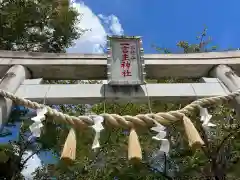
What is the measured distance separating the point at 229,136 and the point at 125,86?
2.70m

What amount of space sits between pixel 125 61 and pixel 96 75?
32cm

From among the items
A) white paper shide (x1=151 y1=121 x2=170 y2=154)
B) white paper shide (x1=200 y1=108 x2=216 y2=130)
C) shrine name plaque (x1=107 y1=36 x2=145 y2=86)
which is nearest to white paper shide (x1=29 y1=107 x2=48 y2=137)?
shrine name plaque (x1=107 y1=36 x2=145 y2=86)

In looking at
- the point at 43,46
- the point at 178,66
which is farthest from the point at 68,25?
the point at 178,66

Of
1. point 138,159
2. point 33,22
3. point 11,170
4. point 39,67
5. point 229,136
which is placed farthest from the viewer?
point 33,22

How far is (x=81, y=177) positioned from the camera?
6.21 m

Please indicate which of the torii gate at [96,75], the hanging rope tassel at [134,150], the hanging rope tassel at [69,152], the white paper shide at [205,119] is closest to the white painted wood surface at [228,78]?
the torii gate at [96,75]

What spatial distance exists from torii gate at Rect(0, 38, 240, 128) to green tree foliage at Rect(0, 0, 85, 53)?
356 cm

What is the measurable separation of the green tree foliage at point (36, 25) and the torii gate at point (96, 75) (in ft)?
11.7

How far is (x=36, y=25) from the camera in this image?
7250 mm

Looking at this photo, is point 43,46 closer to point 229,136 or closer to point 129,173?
point 129,173

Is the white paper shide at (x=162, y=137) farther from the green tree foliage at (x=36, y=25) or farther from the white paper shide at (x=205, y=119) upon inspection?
the green tree foliage at (x=36, y=25)

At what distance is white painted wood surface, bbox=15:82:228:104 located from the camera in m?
3.06

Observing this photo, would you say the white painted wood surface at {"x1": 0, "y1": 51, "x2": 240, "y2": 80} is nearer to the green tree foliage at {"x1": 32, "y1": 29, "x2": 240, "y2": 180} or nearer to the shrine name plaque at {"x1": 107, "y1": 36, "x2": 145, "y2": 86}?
the shrine name plaque at {"x1": 107, "y1": 36, "x2": 145, "y2": 86}

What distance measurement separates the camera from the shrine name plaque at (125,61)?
3.20 m
